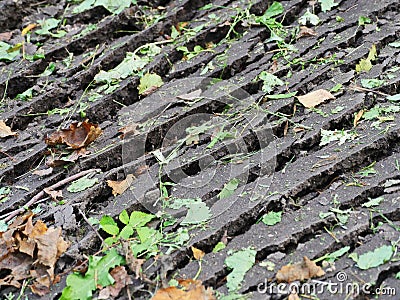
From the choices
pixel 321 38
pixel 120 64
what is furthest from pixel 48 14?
pixel 321 38

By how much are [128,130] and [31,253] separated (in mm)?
965

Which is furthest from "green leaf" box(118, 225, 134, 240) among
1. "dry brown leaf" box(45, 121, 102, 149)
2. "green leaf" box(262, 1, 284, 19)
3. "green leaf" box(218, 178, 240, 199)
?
"green leaf" box(262, 1, 284, 19)

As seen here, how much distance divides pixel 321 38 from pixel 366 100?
2.40ft

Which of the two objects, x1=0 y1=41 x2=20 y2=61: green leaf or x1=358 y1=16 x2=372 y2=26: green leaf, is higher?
x1=0 y1=41 x2=20 y2=61: green leaf

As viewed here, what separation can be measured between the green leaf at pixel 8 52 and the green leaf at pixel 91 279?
1.99 m

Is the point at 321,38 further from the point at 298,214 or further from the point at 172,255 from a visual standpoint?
the point at 172,255

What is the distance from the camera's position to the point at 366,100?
350 centimetres

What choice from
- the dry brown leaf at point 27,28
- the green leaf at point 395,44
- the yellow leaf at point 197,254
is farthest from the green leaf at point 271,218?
the dry brown leaf at point 27,28

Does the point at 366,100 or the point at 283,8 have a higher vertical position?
the point at 283,8

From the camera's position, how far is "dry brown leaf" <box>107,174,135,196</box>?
10.7ft

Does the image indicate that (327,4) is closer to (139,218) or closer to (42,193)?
(139,218)

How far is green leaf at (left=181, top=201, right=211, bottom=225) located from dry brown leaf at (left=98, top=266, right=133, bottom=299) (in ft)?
1.31

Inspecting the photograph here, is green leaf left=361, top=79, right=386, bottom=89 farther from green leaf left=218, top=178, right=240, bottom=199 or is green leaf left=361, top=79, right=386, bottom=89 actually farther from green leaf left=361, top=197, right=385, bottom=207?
green leaf left=218, top=178, right=240, bottom=199

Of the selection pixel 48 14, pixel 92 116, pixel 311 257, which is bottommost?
pixel 311 257
